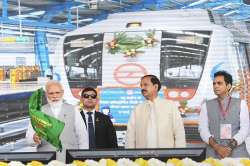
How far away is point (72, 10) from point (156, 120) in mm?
2237

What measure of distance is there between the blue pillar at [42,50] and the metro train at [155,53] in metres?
0.13

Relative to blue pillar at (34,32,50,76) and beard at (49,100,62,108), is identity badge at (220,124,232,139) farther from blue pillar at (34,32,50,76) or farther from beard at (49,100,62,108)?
blue pillar at (34,32,50,76)

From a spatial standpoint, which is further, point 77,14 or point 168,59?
point 77,14

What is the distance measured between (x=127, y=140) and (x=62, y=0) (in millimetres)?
2193

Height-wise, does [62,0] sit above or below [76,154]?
above

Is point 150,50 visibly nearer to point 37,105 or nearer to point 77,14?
point 77,14

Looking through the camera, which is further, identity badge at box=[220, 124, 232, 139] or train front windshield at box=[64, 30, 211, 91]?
train front windshield at box=[64, 30, 211, 91]

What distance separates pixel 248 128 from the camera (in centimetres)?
276

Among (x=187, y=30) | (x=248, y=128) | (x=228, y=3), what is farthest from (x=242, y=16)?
(x=248, y=128)

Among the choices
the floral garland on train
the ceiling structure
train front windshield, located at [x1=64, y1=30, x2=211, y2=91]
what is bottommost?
the floral garland on train

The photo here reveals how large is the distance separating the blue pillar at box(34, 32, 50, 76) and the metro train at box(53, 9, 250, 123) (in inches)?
5.2

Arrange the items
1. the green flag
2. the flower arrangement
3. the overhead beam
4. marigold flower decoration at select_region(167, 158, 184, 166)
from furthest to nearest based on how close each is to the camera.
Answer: the overhead beam < the flower arrangement < the green flag < marigold flower decoration at select_region(167, 158, 184, 166)

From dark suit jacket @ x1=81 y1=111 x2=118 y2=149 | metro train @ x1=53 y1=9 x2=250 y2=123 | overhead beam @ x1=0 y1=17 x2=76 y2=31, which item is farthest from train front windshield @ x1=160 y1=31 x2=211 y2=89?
dark suit jacket @ x1=81 y1=111 x2=118 y2=149

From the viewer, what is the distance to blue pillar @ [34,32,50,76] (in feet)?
14.7
